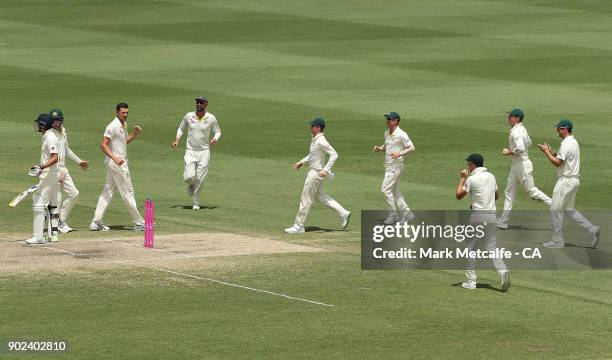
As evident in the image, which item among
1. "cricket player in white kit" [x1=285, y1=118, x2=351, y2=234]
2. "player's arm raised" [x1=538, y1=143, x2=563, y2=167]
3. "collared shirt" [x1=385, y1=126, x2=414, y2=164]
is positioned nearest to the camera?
"player's arm raised" [x1=538, y1=143, x2=563, y2=167]

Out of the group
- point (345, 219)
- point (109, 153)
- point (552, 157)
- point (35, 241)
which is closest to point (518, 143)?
point (552, 157)

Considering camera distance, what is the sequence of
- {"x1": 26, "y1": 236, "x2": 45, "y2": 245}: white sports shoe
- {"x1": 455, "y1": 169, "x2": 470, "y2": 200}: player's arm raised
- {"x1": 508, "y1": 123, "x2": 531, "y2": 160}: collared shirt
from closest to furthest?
{"x1": 455, "y1": 169, "x2": 470, "y2": 200}: player's arm raised → {"x1": 26, "y1": 236, "x2": 45, "y2": 245}: white sports shoe → {"x1": 508, "y1": 123, "x2": 531, "y2": 160}: collared shirt

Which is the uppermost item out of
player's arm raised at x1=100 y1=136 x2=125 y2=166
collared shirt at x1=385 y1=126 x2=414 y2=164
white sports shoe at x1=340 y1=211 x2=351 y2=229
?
collared shirt at x1=385 y1=126 x2=414 y2=164

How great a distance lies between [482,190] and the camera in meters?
21.3

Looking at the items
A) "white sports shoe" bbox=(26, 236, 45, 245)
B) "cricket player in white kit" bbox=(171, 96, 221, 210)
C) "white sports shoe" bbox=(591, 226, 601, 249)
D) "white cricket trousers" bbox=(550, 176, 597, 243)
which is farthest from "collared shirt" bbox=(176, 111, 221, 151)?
"white sports shoe" bbox=(591, 226, 601, 249)

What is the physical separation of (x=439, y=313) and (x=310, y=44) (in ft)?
104

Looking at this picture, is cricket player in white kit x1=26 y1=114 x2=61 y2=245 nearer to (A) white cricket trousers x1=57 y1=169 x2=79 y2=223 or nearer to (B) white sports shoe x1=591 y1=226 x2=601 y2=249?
(A) white cricket trousers x1=57 y1=169 x2=79 y2=223

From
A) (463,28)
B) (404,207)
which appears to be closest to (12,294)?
(404,207)

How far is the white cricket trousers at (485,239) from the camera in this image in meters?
21.2

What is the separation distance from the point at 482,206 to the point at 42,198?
7.65 m

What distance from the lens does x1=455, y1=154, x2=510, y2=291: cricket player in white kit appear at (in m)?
21.2

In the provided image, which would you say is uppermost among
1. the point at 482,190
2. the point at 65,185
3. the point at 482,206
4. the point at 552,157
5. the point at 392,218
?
the point at 552,157

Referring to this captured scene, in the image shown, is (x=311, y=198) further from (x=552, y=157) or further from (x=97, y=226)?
(x=552, y=157)

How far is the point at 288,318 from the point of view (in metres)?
19.5
